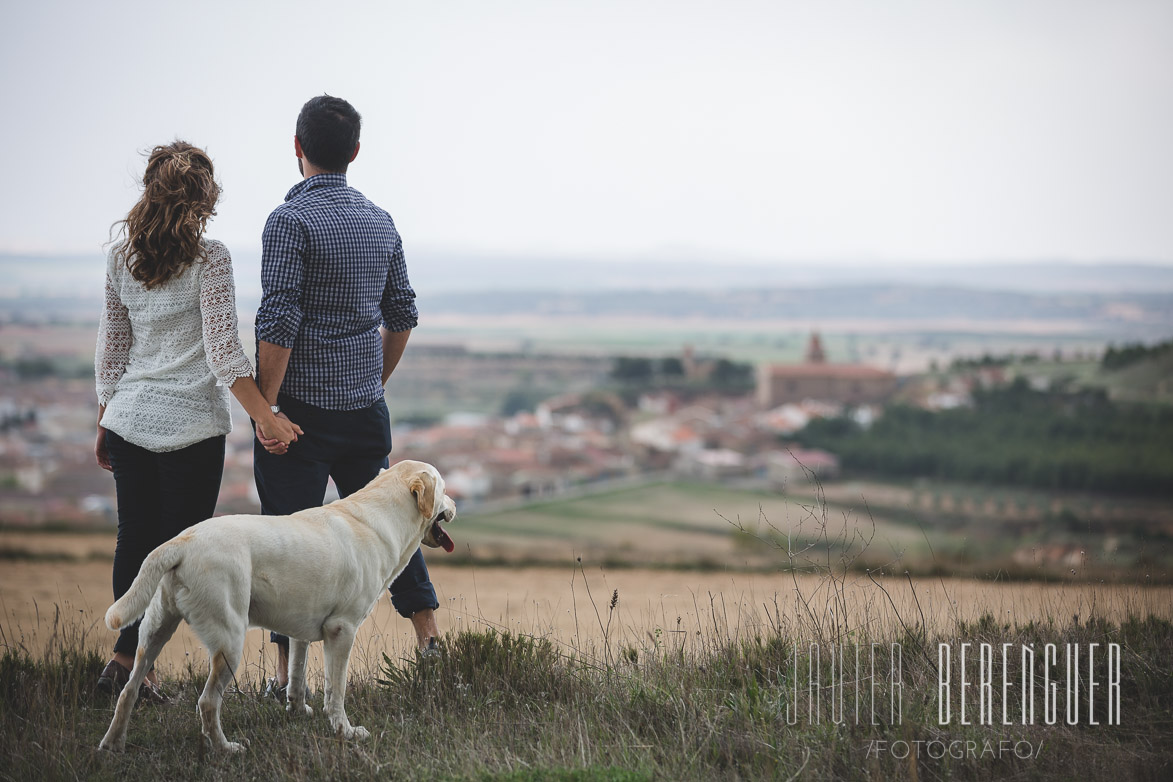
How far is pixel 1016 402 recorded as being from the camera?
6844 centimetres

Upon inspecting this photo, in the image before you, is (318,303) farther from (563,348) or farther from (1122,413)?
(563,348)

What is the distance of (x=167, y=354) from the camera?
137 inches

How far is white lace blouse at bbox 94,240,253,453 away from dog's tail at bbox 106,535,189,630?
696mm

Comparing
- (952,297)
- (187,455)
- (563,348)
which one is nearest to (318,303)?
(187,455)

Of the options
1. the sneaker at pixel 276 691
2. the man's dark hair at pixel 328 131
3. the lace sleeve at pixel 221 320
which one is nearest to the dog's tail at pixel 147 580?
the lace sleeve at pixel 221 320

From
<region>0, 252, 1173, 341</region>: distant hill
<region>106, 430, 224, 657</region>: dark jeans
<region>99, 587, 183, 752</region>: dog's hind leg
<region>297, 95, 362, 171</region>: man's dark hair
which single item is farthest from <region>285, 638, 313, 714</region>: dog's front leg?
<region>0, 252, 1173, 341</region>: distant hill

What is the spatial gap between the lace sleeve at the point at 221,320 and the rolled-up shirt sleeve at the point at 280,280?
11 centimetres

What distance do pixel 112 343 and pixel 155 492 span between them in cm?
60

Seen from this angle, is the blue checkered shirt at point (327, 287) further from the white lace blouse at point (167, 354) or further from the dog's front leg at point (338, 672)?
the dog's front leg at point (338, 672)

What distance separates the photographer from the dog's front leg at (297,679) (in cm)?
349

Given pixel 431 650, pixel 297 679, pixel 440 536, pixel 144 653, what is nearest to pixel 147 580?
pixel 144 653

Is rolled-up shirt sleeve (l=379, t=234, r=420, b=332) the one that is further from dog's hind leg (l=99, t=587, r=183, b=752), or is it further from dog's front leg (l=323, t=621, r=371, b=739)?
dog's hind leg (l=99, t=587, r=183, b=752)

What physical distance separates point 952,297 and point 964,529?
197 feet

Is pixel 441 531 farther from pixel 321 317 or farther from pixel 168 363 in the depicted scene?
pixel 168 363
